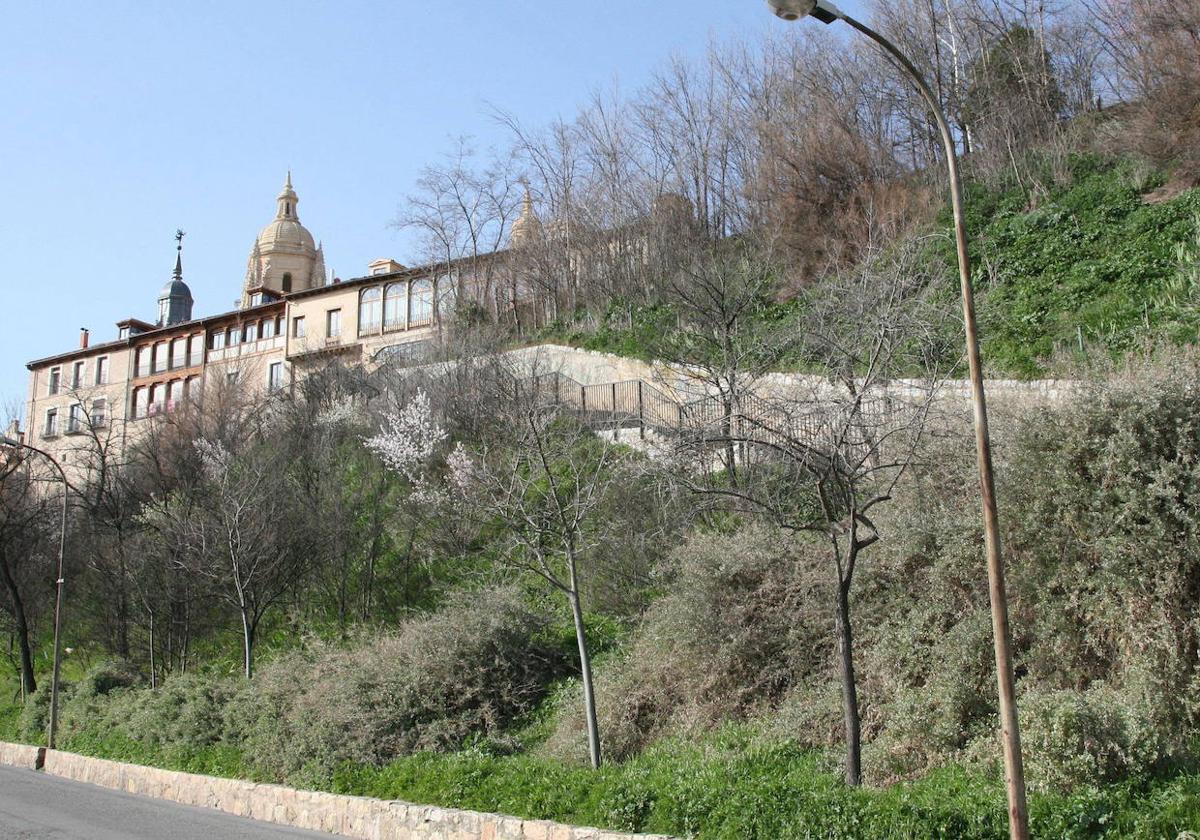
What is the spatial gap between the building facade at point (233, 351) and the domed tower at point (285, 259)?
19.1 metres

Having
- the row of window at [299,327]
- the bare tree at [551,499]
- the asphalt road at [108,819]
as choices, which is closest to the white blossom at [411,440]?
the bare tree at [551,499]

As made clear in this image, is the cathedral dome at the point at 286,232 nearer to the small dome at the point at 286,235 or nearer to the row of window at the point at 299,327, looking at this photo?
the small dome at the point at 286,235

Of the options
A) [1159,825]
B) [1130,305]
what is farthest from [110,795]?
[1130,305]

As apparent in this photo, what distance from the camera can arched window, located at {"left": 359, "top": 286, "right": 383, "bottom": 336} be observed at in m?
48.4

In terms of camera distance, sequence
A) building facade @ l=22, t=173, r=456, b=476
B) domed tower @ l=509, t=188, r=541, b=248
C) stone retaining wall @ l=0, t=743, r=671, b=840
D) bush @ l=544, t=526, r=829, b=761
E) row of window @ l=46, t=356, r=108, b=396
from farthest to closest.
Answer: row of window @ l=46, t=356, r=108, b=396 → building facade @ l=22, t=173, r=456, b=476 → domed tower @ l=509, t=188, r=541, b=248 → bush @ l=544, t=526, r=829, b=761 → stone retaining wall @ l=0, t=743, r=671, b=840

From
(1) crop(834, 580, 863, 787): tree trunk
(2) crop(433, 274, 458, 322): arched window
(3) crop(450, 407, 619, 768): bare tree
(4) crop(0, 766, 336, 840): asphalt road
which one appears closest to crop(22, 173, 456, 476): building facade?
(2) crop(433, 274, 458, 322): arched window

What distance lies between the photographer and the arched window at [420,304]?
149 feet

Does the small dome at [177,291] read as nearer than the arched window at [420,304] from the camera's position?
No

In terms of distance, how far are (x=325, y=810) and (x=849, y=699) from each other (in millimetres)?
7228

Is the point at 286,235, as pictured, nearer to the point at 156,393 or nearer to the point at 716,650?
the point at 156,393

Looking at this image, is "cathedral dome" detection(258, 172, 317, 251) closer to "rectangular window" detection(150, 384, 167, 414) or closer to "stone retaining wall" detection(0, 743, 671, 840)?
"rectangular window" detection(150, 384, 167, 414)

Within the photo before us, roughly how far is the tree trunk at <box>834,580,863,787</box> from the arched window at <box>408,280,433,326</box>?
35.5 metres

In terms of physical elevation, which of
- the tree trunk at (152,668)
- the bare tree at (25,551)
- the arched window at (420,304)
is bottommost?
the tree trunk at (152,668)

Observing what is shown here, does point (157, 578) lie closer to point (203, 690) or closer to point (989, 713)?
point (203, 690)
